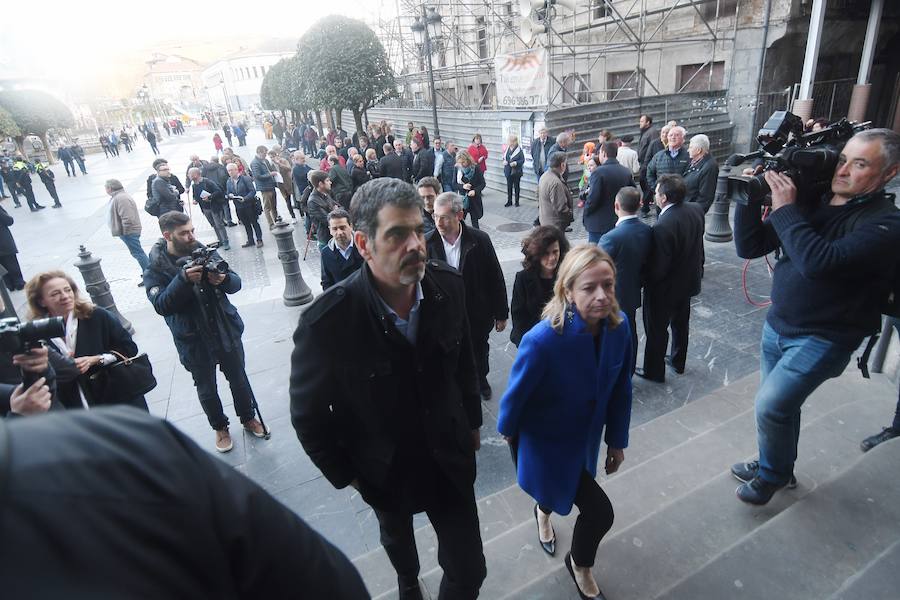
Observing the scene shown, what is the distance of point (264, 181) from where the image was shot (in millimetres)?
11367

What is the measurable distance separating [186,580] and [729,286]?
699cm

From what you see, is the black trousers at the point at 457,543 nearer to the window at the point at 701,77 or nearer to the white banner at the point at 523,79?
the white banner at the point at 523,79

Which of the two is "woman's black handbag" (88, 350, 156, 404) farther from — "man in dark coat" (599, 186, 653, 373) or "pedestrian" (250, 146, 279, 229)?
"pedestrian" (250, 146, 279, 229)

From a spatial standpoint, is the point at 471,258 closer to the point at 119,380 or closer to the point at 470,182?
the point at 119,380

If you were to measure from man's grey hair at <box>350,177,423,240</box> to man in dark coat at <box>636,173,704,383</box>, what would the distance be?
2.92m

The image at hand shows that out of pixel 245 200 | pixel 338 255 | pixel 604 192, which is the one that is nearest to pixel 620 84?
pixel 604 192

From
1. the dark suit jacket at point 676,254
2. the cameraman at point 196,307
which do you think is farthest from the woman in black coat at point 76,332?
the dark suit jacket at point 676,254

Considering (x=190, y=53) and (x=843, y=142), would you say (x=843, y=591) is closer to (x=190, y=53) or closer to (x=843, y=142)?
(x=843, y=142)

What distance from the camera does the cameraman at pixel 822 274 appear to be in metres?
2.27

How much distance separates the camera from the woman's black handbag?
3.16 metres

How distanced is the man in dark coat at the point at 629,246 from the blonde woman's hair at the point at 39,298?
381cm

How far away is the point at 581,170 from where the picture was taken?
1175cm

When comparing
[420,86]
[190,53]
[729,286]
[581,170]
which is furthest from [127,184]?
[190,53]

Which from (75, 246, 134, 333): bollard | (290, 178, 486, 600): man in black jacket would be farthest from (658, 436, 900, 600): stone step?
(75, 246, 134, 333): bollard
